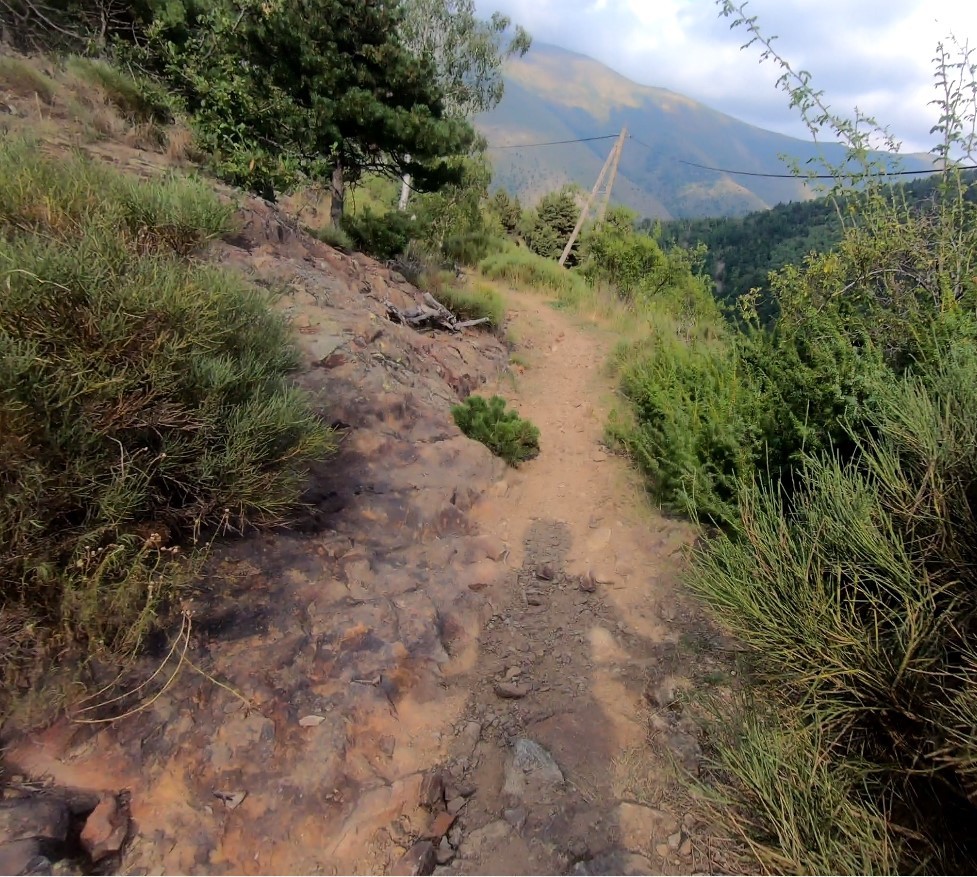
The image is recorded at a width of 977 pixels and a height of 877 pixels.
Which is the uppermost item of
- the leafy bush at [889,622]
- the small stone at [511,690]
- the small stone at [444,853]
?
the leafy bush at [889,622]

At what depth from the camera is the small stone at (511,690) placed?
2691 millimetres

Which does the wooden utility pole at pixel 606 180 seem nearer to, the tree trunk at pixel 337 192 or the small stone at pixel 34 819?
the tree trunk at pixel 337 192

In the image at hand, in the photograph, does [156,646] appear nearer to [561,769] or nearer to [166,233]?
[561,769]

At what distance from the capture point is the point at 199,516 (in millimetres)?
2334

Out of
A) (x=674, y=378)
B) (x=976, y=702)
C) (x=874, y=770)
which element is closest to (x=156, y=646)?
(x=874, y=770)

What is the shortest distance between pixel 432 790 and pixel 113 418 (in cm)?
196

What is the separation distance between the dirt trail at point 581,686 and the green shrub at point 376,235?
234 inches

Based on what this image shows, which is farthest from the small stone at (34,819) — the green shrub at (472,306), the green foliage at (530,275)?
the green foliage at (530,275)

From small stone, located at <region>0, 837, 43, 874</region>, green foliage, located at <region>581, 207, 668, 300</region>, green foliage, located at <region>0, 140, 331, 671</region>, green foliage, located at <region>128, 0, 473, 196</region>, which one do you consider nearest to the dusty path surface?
small stone, located at <region>0, 837, 43, 874</region>

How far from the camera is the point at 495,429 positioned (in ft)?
16.2

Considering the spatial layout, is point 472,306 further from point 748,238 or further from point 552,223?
point 748,238

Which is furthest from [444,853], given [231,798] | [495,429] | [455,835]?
[495,429]

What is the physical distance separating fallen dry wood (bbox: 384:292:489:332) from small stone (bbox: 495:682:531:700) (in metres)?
4.91

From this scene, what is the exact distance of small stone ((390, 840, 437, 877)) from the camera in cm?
191
